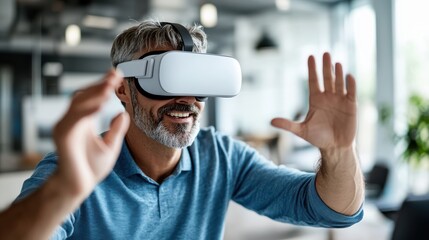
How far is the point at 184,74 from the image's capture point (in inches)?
40.4

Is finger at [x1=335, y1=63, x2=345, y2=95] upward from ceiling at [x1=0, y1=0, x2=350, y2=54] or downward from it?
downward

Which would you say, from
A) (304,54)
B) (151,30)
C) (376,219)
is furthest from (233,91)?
(304,54)

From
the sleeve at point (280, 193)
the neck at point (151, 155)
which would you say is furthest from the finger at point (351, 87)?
the neck at point (151, 155)

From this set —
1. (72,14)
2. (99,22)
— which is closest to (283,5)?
(99,22)

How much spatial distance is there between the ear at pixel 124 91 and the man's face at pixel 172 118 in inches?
3.0

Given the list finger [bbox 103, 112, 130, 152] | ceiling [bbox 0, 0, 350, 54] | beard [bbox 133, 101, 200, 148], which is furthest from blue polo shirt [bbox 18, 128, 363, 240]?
ceiling [bbox 0, 0, 350, 54]

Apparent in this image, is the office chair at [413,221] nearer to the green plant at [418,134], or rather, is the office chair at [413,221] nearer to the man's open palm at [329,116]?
the man's open palm at [329,116]

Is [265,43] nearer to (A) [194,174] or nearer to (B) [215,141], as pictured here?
(B) [215,141]

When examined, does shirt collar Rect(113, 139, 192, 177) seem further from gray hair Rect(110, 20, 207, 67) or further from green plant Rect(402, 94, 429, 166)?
green plant Rect(402, 94, 429, 166)

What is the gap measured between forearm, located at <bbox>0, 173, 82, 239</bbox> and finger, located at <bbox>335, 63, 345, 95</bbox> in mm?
685

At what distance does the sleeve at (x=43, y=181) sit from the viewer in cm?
95

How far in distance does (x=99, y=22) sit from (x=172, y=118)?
4146mm

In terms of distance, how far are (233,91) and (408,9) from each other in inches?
182

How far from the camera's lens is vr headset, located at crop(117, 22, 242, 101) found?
103cm
